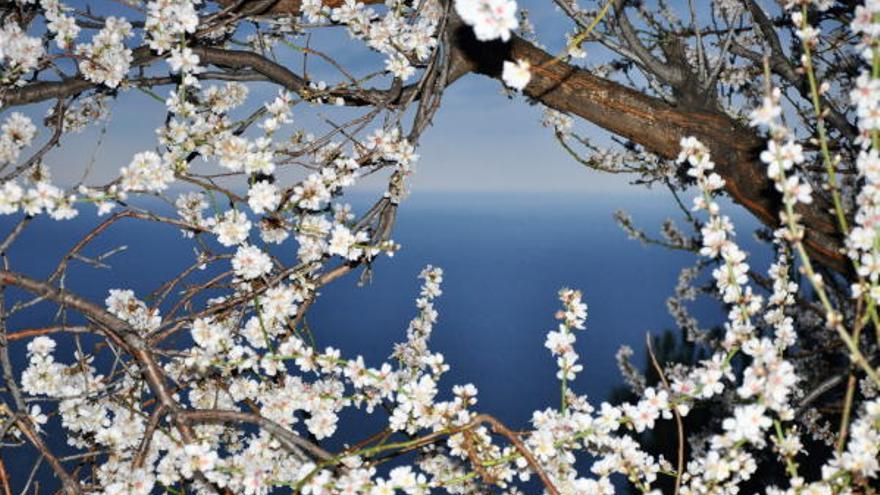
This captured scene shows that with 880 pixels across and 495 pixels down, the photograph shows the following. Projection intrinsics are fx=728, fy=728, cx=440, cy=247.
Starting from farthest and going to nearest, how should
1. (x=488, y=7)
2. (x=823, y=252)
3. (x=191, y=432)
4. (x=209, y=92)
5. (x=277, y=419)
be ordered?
(x=209, y=92), (x=823, y=252), (x=277, y=419), (x=191, y=432), (x=488, y=7)

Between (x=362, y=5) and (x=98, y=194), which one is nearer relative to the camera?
(x=98, y=194)

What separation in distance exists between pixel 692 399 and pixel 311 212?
1092mm

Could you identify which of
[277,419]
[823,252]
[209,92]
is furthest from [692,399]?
[209,92]

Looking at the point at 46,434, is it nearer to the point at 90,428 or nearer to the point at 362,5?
the point at 90,428

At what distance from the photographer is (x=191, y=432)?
1505 millimetres

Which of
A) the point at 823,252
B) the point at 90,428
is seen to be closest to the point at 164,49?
the point at 90,428

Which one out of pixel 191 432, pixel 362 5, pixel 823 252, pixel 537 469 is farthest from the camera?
pixel 362 5

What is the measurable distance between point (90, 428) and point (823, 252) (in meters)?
1.97

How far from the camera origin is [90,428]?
6.09ft

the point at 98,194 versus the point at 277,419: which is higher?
the point at 98,194

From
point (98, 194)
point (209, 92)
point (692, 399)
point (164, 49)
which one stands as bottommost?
point (692, 399)

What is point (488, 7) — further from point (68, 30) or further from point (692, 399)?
point (68, 30)

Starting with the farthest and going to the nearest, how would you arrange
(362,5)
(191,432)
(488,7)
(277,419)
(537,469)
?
(362,5)
(277,419)
(191,432)
(537,469)
(488,7)

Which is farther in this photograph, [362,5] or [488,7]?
[362,5]
